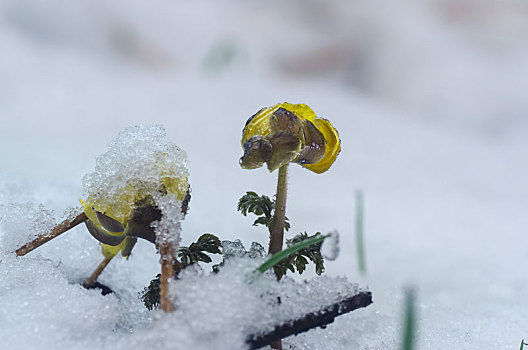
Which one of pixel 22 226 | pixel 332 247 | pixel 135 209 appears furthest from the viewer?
pixel 22 226

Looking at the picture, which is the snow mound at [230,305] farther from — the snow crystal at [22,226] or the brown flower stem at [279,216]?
the snow crystal at [22,226]

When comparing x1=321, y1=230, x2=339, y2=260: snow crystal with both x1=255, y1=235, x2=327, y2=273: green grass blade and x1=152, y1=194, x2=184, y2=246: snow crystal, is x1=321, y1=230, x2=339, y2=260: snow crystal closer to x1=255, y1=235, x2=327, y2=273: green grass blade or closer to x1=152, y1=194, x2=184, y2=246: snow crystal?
x1=255, y1=235, x2=327, y2=273: green grass blade

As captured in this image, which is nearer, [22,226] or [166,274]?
[166,274]

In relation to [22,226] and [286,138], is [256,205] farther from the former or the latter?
[22,226]

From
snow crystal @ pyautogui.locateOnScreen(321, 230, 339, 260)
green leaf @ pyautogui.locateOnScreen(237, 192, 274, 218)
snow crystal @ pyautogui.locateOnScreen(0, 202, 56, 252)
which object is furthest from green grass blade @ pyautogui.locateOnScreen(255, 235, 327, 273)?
snow crystal @ pyautogui.locateOnScreen(0, 202, 56, 252)

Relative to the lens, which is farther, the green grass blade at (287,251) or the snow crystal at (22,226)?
the snow crystal at (22,226)

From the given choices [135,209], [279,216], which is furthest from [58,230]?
[279,216]

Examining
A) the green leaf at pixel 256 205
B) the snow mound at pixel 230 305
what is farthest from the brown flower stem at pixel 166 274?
the green leaf at pixel 256 205
